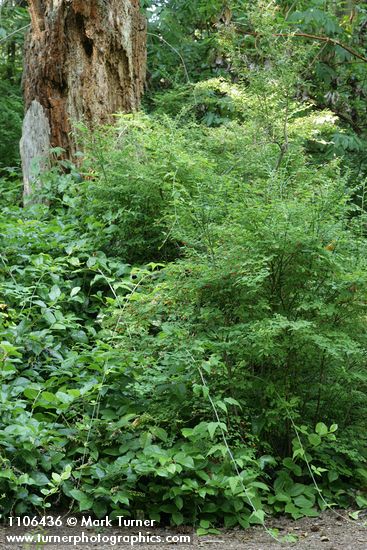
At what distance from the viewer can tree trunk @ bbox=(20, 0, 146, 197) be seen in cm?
845

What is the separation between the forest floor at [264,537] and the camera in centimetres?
374

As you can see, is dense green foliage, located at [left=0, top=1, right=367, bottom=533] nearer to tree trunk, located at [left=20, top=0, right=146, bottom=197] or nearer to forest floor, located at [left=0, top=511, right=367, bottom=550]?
forest floor, located at [left=0, top=511, right=367, bottom=550]

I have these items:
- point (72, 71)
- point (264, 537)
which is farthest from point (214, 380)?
point (72, 71)

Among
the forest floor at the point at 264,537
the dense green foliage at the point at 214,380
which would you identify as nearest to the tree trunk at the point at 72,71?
the dense green foliage at the point at 214,380

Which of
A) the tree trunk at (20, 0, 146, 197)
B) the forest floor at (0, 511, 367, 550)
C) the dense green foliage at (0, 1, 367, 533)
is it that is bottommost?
the forest floor at (0, 511, 367, 550)

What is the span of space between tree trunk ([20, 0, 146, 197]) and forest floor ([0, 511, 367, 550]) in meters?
5.03

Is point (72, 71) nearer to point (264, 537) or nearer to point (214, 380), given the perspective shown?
point (214, 380)

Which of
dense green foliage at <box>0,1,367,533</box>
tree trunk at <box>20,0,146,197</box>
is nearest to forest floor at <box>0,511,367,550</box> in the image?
dense green foliage at <box>0,1,367,533</box>

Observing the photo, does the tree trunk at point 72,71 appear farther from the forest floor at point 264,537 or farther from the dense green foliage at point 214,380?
the forest floor at point 264,537

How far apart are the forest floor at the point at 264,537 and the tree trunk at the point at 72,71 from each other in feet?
16.5

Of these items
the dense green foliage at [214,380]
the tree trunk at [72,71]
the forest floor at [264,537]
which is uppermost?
the tree trunk at [72,71]

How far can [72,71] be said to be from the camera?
845 centimetres

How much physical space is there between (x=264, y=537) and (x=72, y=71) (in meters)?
5.88

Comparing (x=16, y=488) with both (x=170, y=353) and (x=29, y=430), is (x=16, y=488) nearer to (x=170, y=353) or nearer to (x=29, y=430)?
(x=29, y=430)
